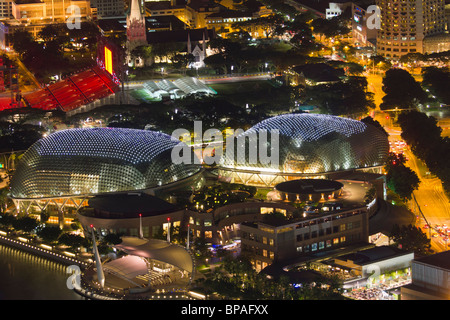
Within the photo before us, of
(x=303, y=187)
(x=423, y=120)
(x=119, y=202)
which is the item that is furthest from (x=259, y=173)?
(x=423, y=120)

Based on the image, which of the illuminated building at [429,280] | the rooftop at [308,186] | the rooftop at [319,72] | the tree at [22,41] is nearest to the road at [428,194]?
the rooftop at [319,72]

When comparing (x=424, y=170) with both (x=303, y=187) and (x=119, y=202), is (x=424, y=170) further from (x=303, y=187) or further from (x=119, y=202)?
(x=119, y=202)

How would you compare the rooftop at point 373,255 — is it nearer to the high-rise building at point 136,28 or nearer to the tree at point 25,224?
the tree at point 25,224

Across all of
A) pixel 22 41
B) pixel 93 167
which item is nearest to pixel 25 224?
pixel 93 167

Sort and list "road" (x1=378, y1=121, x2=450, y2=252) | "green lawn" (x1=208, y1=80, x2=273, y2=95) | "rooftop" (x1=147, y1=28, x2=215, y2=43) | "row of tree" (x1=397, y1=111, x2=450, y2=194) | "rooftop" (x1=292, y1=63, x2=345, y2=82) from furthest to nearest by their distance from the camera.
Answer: "rooftop" (x1=147, y1=28, x2=215, y2=43)
"rooftop" (x1=292, y1=63, x2=345, y2=82)
"green lawn" (x1=208, y1=80, x2=273, y2=95)
"row of tree" (x1=397, y1=111, x2=450, y2=194)
"road" (x1=378, y1=121, x2=450, y2=252)

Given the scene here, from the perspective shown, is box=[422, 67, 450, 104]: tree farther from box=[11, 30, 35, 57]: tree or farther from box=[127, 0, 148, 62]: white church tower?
box=[11, 30, 35, 57]: tree

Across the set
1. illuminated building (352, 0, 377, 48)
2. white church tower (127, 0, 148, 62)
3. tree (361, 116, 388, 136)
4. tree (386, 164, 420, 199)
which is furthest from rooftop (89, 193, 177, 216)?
illuminated building (352, 0, 377, 48)
